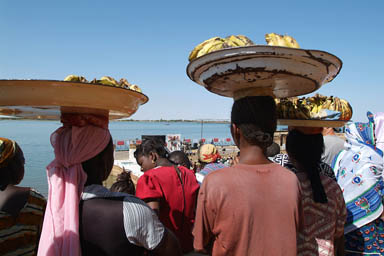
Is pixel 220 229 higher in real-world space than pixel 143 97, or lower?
lower

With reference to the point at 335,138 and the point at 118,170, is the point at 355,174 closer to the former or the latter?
the point at 335,138

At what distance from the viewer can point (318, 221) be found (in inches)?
69.0

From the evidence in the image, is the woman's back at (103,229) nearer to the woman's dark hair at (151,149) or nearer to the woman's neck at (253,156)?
the woman's neck at (253,156)

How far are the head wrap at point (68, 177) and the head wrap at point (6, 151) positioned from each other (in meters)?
0.48

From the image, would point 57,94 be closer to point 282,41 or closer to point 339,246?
point 282,41

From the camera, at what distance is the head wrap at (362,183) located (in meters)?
2.36

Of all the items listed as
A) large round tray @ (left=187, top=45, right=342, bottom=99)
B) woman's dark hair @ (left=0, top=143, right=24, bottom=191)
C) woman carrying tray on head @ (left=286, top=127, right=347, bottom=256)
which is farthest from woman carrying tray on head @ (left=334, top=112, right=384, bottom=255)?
woman's dark hair @ (left=0, top=143, right=24, bottom=191)

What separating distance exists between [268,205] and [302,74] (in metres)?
0.77

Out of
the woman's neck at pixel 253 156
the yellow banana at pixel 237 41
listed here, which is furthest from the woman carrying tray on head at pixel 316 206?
the yellow banana at pixel 237 41

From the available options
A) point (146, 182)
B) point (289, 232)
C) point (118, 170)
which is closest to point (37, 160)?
point (118, 170)

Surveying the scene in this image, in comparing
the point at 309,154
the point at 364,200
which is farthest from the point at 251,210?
the point at 364,200

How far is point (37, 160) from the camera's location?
77.0ft

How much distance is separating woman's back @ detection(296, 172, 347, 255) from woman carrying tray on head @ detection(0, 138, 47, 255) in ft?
5.86

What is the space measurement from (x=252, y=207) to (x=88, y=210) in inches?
35.6
